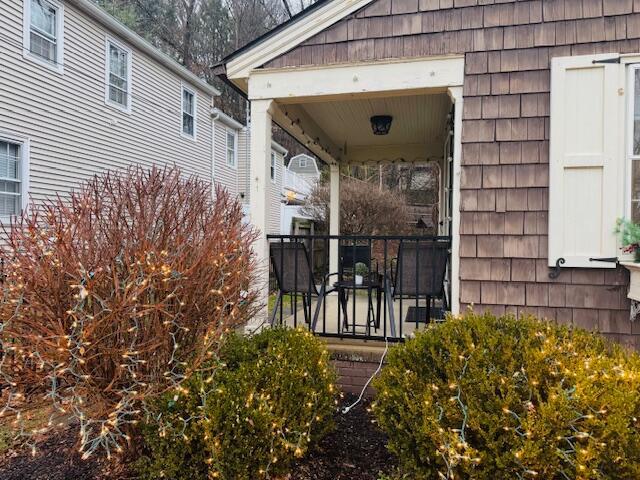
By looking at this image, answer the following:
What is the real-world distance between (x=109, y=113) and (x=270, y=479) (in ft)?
29.9

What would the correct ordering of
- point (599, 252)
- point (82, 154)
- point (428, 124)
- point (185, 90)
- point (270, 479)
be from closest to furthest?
point (270, 479) → point (599, 252) → point (428, 124) → point (82, 154) → point (185, 90)

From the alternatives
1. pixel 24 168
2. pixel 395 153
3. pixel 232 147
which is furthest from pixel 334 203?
pixel 232 147

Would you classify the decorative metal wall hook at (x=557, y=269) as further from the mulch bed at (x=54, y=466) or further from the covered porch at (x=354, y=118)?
the mulch bed at (x=54, y=466)

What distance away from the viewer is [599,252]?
10.5 ft

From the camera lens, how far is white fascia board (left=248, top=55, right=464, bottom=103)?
3459 millimetres

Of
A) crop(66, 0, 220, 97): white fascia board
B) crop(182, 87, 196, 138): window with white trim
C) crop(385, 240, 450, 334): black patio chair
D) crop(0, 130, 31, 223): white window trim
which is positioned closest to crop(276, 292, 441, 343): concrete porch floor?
crop(385, 240, 450, 334): black patio chair

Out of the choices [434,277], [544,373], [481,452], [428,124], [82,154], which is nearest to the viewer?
[481,452]

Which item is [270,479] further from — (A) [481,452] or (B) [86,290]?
(B) [86,290]

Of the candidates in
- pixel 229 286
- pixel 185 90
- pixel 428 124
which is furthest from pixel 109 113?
pixel 229 286

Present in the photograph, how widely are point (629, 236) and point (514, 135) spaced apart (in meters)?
1.10

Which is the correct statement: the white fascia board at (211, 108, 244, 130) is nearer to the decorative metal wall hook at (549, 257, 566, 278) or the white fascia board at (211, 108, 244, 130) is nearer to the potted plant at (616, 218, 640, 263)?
the decorative metal wall hook at (549, 257, 566, 278)

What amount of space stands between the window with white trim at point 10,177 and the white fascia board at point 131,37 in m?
3.01

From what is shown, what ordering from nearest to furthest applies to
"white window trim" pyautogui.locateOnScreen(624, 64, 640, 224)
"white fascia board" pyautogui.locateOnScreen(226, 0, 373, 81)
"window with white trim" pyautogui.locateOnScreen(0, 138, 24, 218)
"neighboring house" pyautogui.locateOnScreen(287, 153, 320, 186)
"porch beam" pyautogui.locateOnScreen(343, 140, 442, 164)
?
1. "white window trim" pyautogui.locateOnScreen(624, 64, 640, 224)
2. "white fascia board" pyautogui.locateOnScreen(226, 0, 373, 81)
3. "porch beam" pyautogui.locateOnScreen(343, 140, 442, 164)
4. "window with white trim" pyautogui.locateOnScreen(0, 138, 24, 218)
5. "neighboring house" pyautogui.locateOnScreen(287, 153, 320, 186)

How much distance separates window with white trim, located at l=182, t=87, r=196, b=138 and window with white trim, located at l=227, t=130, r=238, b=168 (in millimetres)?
2372
